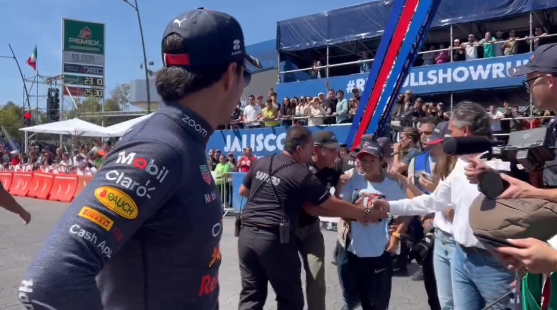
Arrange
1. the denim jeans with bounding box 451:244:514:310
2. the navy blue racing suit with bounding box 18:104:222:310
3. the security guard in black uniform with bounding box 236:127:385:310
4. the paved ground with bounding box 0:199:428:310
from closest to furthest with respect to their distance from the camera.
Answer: the navy blue racing suit with bounding box 18:104:222:310 < the denim jeans with bounding box 451:244:514:310 < the security guard in black uniform with bounding box 236:127:385:310 < the paved ground with bounding box 0:199:428:310

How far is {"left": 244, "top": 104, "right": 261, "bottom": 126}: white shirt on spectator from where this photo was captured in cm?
1807

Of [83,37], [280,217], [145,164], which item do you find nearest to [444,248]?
[280,217]

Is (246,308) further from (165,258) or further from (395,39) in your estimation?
(395,39)

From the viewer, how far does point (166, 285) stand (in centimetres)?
153

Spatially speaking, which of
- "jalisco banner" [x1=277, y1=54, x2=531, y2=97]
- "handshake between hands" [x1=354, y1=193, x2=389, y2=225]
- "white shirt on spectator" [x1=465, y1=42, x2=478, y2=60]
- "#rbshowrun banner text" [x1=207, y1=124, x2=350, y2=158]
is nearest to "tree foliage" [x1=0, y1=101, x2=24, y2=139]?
"#rbshowrun banner text" [x1=207, y1=124, x2=350, y2=158]

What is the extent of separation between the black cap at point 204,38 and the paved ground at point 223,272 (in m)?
2.95

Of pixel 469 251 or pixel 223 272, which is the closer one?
pixel 469 251

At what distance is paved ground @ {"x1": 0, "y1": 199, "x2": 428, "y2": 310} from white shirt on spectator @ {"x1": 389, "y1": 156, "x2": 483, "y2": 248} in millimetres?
2441

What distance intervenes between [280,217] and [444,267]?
1.39 m

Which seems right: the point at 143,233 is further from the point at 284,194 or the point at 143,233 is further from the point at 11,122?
the point at 11,122

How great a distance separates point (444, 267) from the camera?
166 inches

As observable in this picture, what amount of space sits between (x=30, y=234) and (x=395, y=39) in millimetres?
9088

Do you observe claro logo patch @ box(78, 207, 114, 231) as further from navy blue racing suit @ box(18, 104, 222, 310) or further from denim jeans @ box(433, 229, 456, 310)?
denim jeans @ box(433, 229, 456, 310)

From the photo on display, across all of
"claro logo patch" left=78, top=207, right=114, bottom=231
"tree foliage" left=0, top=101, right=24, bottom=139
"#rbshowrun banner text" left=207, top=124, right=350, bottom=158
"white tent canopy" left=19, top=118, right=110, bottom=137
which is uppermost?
"tree foliage" left=0, top=101, right=24, bottom=139
